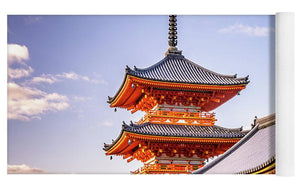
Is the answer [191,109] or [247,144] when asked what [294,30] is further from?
[191,109]

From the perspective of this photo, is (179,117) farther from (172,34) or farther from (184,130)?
(172,34)

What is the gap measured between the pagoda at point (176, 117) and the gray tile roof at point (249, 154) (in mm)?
3017

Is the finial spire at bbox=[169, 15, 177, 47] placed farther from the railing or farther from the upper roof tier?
the railing

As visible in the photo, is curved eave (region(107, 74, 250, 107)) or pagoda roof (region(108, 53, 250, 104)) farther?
pagoda roof (region(108, 53, 250, 104))

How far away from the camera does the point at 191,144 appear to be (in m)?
19.3

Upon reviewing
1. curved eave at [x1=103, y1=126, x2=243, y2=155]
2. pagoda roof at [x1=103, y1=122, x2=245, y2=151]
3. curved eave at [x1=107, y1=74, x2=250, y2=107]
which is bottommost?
curved eave at [x1=103, y1=126, x2=243, y2=155]

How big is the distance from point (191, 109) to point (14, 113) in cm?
530

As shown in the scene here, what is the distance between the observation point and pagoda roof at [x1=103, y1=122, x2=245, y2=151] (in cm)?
1883

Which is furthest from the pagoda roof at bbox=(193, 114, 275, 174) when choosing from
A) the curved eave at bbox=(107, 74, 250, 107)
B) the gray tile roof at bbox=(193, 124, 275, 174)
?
the curved eave at bbox=(107, 74, 250, 107)

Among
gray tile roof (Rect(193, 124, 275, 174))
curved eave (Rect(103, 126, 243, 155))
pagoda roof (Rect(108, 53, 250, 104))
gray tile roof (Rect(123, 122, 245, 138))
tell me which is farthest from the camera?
pagoda roof (Rect(108, 53, 250, 104))

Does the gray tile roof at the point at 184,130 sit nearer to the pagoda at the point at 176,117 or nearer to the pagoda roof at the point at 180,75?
the pagoda at the point at 176,117

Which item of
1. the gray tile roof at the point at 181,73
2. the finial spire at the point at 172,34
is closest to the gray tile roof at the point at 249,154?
the gray tile roof at the point at 181,73

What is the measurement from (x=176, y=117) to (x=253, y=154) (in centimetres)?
521
